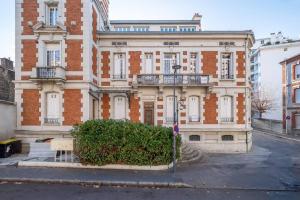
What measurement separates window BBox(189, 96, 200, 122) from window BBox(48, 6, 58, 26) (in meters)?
10.5

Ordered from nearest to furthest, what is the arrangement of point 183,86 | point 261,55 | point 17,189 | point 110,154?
point 17,189 < point 110,154 < point 183,86 < point 261,55

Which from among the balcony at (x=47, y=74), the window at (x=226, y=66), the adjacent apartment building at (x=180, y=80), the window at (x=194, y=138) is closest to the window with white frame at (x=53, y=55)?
the adjacent apartment building at (x=180, y=80)

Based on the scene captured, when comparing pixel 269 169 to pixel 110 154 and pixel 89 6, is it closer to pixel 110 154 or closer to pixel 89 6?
pixel 110 154

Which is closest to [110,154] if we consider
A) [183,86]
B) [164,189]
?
[164,189]

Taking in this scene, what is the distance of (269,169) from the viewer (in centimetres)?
1149

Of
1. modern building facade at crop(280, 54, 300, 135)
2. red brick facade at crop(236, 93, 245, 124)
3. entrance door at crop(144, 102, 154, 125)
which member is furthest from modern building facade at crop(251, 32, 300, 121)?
entrance door at crop(144, 102, 154, 125)

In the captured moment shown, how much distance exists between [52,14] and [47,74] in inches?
159

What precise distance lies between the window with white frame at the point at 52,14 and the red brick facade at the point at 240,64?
497 inches

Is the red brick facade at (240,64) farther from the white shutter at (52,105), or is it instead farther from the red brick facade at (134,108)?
the white shutter at (52,105)

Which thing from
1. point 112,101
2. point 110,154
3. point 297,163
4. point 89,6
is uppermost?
point 89,6

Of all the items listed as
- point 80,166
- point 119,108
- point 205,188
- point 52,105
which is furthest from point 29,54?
point 205,188

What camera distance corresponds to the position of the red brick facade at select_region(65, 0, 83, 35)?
1452 centimetres

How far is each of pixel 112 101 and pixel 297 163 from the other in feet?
39.3

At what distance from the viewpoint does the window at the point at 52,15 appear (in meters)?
14.9
